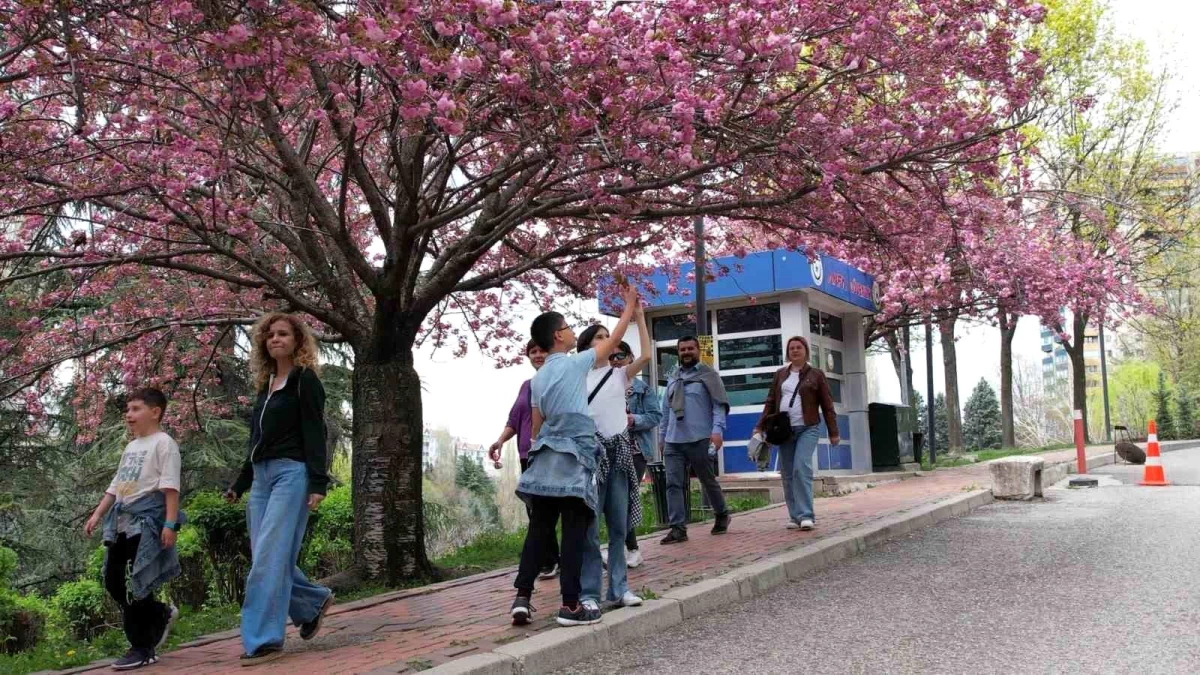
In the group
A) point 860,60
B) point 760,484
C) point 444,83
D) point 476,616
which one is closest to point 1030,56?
point 860,60

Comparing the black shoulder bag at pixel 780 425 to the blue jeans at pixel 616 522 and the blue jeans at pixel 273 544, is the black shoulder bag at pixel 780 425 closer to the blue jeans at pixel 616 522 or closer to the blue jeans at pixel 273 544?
the blue jeans at pixel 616 522

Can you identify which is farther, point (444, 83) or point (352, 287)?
point (352, 287)

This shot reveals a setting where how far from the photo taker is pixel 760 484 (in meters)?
14.8

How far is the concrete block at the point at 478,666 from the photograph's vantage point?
440cm

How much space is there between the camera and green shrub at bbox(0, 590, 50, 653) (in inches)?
333

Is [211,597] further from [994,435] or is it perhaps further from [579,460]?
[994,435]

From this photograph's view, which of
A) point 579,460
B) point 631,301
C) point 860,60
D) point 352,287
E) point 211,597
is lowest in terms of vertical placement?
point 211,597

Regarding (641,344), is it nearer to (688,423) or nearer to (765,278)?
(688,423)

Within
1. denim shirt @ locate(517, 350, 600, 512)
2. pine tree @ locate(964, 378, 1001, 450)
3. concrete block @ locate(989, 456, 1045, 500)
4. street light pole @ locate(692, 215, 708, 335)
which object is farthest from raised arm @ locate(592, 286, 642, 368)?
pine tree @ locate(964, 378, 1001, 450)

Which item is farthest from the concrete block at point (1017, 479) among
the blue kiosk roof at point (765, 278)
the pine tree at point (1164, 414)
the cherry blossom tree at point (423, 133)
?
the pine tree at point (1164, 414)

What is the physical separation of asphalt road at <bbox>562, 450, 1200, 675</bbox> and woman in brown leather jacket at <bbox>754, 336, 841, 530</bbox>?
959 mm

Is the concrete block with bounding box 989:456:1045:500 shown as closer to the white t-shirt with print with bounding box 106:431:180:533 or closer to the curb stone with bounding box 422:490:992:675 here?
the curb stone with bounding box 422:490:992:675

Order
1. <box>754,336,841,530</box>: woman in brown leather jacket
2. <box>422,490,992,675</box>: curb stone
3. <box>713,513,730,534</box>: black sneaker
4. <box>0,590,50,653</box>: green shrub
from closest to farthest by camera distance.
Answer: <box>422,490,992,675</box>: curb stone
<box>0,590,50,653</box>: green shrub
<box>754,336,841,530</box>: woman in brown leather jacket
<box>713,513,730,534</box>: black sneaker

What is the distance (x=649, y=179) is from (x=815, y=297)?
9.11 m
